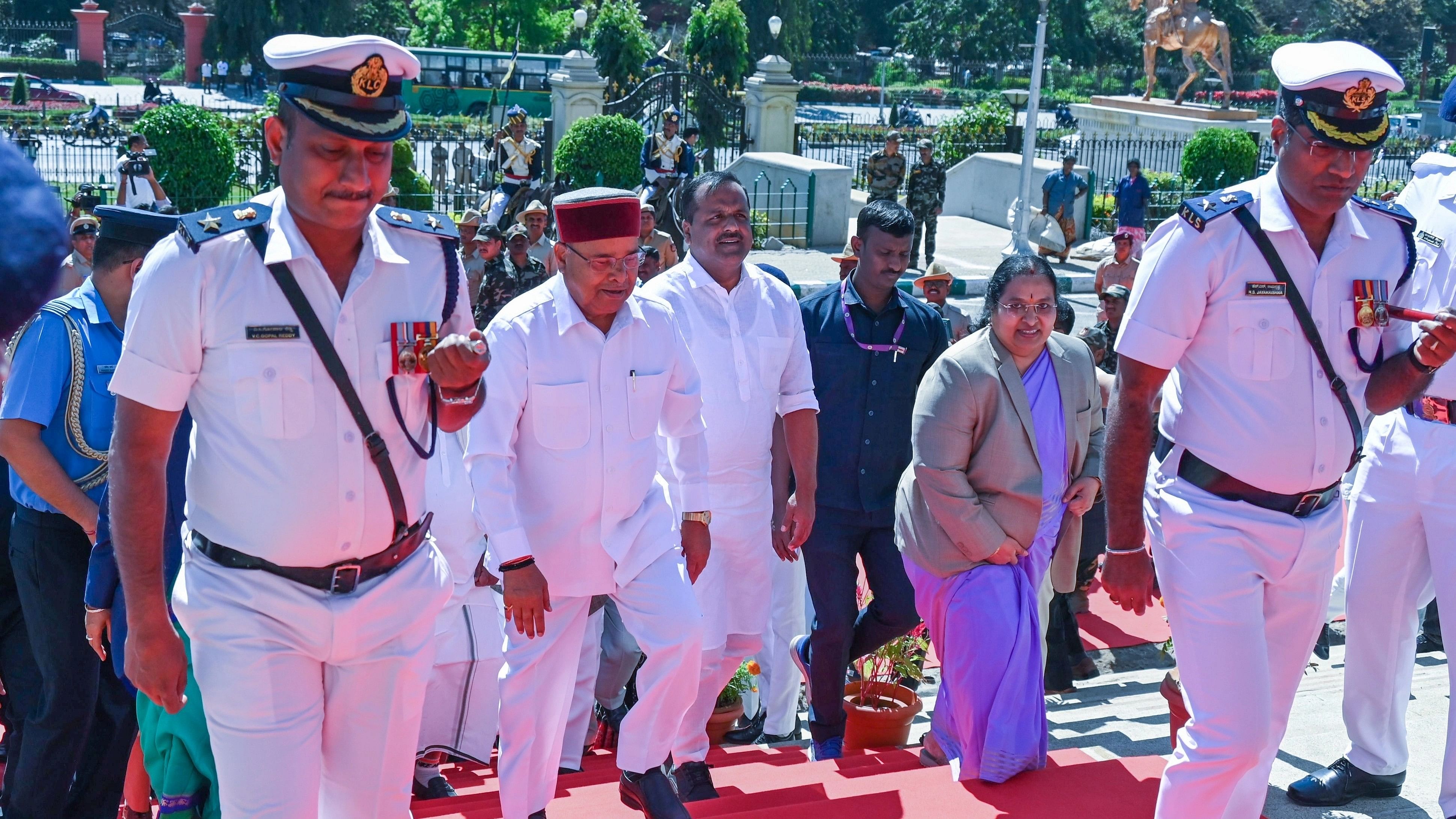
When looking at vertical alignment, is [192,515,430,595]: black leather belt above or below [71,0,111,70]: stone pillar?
below

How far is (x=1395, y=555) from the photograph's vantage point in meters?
4.94

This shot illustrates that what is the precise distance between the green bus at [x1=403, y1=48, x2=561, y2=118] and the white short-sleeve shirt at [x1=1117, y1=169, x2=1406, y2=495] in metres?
35.9

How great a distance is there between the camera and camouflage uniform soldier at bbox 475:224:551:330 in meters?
10.4

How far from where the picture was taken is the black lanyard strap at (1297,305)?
390 cm

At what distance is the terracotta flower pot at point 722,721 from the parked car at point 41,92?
37.9 metres

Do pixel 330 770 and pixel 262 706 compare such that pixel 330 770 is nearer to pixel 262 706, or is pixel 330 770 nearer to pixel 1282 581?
pixel 262 706

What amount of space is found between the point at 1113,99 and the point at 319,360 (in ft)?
108

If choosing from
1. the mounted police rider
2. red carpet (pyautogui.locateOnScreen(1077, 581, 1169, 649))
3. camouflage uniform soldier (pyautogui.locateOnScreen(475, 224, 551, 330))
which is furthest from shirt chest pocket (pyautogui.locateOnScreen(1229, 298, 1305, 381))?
the mounted police rider

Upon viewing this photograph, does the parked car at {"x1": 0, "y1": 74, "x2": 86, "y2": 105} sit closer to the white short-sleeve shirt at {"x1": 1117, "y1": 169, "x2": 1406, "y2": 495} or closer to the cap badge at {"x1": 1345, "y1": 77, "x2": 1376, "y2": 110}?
the white short-sleeve shirt at {"x1": 1117, "y1": 169, "x2": 1406, "y2": 495}

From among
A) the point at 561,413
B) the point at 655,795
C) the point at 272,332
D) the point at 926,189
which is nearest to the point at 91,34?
the point at 926,189

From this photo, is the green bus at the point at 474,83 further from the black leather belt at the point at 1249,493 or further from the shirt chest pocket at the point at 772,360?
the black leather belt at the point at 1249,493

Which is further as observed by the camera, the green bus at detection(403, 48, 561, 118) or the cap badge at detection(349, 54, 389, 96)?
the green bus at detection(403, 48, 561, 118)

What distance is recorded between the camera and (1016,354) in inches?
198

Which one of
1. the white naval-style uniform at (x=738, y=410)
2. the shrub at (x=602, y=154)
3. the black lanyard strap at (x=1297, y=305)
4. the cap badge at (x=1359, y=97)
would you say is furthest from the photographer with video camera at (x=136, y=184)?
the cap badge at (x=1359, y=97)
